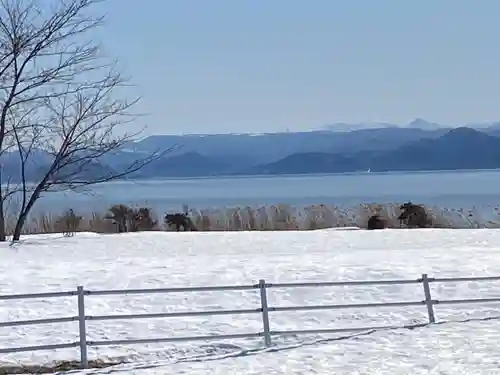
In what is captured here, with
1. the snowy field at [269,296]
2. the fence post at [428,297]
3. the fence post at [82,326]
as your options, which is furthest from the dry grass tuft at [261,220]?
the fence post at [82,326]

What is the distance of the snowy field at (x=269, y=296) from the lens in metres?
11.6

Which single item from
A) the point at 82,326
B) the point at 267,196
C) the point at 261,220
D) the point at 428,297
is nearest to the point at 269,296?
the point at 428,297

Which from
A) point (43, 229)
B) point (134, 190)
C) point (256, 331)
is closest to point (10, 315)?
point (256, 331)

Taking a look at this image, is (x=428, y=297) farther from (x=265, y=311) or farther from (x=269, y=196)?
(x=269, y=196)

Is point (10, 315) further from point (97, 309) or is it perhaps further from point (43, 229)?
point (43, 229)

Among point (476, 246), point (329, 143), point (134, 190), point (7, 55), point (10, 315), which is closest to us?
point (10, 315)

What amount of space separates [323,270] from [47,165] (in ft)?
34.8

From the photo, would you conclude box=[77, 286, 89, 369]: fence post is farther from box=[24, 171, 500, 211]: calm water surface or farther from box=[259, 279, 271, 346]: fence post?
box=[24, 171, 500, 211]: calm water surface

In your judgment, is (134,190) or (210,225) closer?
(210,225)

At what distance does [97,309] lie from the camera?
15898mm

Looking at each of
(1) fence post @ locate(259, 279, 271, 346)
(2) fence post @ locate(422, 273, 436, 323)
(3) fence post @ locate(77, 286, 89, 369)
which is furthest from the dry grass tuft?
(3) fence post @ locate(77, 286, 89, 369)

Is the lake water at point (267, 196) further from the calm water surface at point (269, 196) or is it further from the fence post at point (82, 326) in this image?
the fence post at point (82, 326)

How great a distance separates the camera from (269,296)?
16.8m

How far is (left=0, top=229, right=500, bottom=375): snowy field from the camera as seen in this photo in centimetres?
1157
